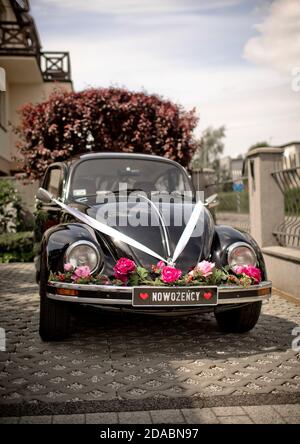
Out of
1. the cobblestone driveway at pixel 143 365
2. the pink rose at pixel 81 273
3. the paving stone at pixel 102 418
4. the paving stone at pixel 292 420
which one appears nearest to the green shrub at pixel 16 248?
the cobblestone driveway at pixel 143 365

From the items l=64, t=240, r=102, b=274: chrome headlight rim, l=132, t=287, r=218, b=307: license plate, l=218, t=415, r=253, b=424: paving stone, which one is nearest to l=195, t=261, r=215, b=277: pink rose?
l=132, t=287, r=218, b=307: license plate

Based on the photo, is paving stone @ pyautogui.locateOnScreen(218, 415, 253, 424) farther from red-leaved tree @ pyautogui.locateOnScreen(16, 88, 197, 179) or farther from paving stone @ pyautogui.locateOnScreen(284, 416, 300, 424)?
red-leaved tree @ pyautogui.locateOnScreen(16, 88, 197, 179)

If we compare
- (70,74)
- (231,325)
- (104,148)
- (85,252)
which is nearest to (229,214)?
(104,148)

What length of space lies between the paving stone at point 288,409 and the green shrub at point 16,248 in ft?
26.8

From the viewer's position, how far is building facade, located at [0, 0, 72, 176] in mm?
16328

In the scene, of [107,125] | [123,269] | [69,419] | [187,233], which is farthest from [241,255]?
[107,125]

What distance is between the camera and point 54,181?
20.3 feet

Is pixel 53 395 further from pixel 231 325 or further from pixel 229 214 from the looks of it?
pixel 229 214

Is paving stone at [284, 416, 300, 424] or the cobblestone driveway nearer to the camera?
paving stone at [284, 416, 300, 424]

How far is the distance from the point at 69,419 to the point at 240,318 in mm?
2216

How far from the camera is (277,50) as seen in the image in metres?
5.76

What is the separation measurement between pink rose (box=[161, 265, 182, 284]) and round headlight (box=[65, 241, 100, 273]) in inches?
21.4

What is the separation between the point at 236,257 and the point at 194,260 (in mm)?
384

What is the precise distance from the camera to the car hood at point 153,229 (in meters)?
4.05
